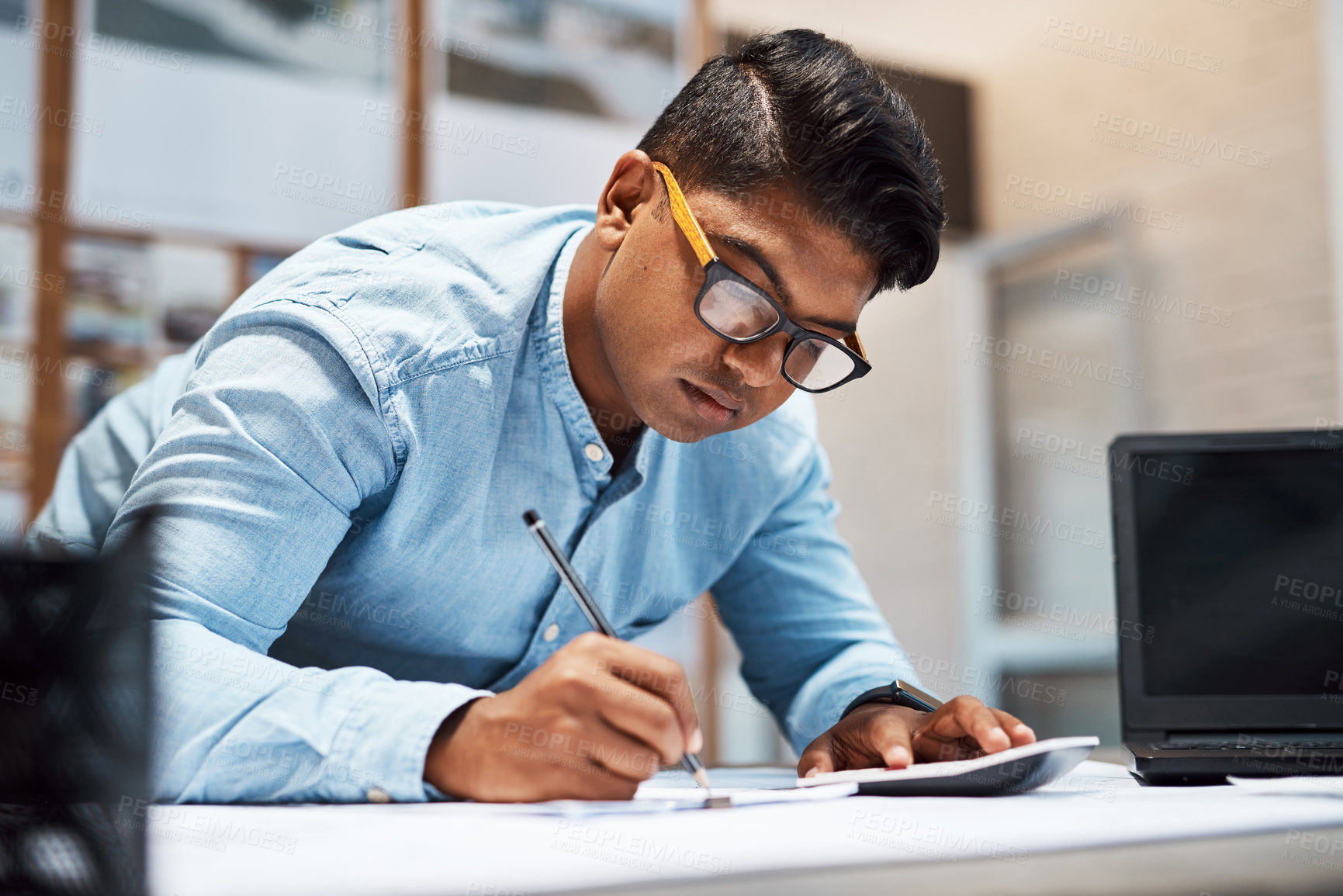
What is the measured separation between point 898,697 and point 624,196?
61cm

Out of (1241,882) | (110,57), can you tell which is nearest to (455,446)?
(1241,882)

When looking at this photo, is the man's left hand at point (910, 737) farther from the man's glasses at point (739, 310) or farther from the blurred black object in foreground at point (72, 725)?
the blurred black object in foreground at point (72, 725)

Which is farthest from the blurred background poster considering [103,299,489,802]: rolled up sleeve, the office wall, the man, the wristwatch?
[103,299,489,802]: rolled up sleeve

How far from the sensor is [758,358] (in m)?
1.10

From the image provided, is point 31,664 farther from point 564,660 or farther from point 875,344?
point 875,344

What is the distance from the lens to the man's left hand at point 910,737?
3.18ft

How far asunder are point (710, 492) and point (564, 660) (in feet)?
2.07

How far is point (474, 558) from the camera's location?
1.15 meters

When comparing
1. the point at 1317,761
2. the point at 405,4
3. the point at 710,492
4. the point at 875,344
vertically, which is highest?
the point at 405,4

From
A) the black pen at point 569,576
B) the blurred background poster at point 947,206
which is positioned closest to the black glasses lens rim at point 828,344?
the black pen at point 569,576

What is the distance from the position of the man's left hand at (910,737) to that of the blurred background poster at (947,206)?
1.95 metres

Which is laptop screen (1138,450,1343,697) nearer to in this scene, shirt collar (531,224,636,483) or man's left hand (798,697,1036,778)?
man's left hand (798,697,1036,778)

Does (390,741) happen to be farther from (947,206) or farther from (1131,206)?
(1131,206)

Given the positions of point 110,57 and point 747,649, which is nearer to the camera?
point 747,649
